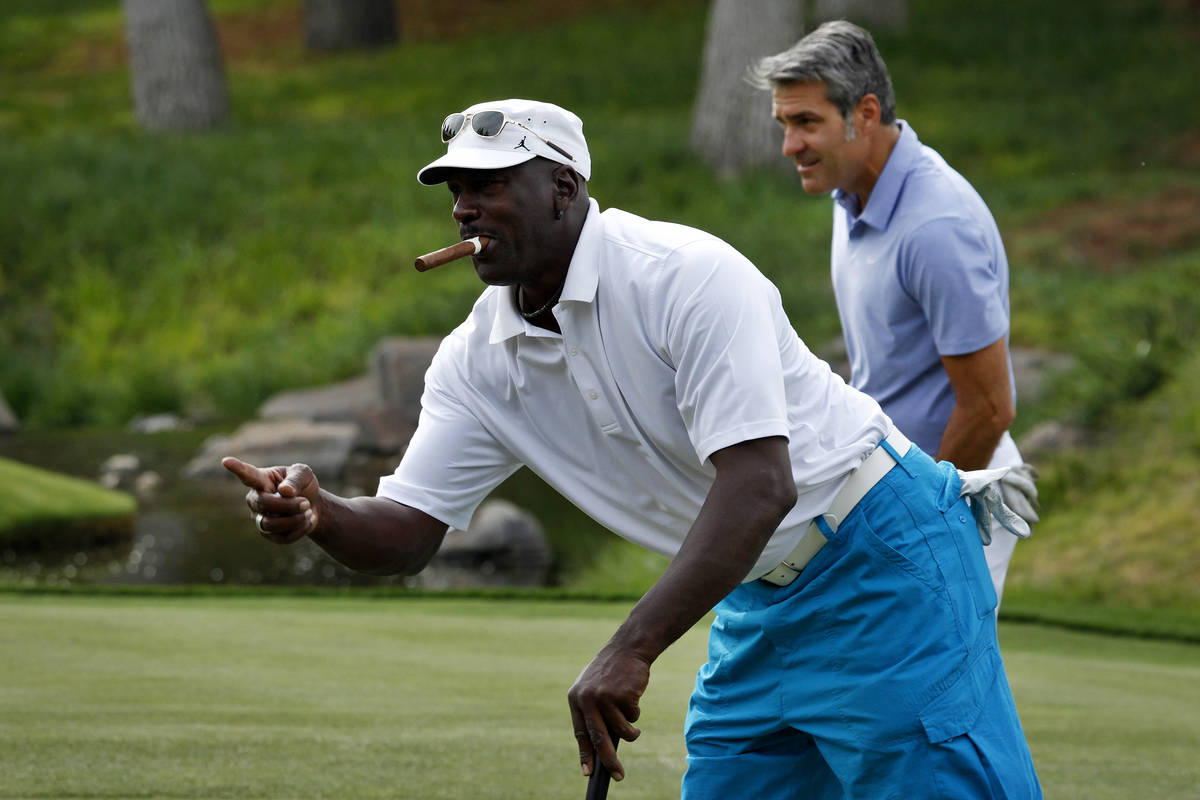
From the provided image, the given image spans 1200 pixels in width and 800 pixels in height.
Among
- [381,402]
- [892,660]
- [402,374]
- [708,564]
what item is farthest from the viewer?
[381,402]

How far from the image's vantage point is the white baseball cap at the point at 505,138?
87.4 inches

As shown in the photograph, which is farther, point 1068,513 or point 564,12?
point 564,12

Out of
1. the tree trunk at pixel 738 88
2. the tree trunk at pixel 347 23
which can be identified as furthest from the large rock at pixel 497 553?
the tree trunk at pixel 347 23

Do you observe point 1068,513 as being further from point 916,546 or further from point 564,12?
point 564,12

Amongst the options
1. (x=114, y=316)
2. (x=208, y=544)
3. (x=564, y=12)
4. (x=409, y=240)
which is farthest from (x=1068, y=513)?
(x=564, y=12)

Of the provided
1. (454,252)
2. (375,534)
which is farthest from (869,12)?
(454,252)

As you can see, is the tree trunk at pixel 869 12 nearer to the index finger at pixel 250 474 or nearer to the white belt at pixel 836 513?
the white belt at pixel 836 513

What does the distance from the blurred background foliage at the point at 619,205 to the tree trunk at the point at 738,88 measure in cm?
27

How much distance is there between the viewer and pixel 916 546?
7.80 ft

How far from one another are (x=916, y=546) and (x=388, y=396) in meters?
8.97

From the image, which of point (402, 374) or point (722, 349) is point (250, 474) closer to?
point (722, 349)

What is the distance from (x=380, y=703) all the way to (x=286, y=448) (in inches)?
247

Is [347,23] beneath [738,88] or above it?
beneath

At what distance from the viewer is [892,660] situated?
2.35m
